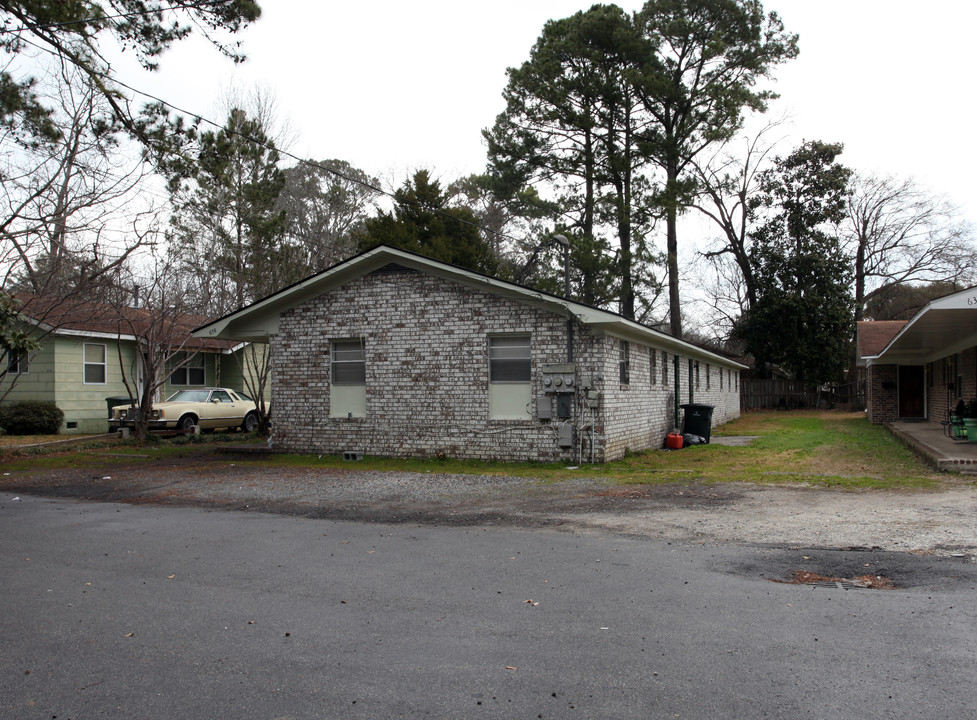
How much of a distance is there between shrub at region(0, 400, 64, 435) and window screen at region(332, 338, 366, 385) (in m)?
10.3

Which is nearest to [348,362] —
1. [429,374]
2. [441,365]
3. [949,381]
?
[429,374]

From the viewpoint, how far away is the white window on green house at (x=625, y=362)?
52.3 ft

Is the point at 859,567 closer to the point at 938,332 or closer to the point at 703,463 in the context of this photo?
the point at 703,463

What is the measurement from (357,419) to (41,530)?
26.9ft

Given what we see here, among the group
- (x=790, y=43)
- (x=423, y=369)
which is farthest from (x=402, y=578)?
(x=790, y=43)

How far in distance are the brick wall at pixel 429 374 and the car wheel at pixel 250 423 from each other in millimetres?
7784

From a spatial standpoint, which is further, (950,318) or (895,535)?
(950,318)

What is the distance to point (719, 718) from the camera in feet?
11.5

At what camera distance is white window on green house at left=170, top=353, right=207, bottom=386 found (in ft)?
86.0

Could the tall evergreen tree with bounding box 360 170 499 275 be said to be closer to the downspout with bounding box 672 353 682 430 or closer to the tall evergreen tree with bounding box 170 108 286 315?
the tall evergreen tree with bounding box 170 108 286 315

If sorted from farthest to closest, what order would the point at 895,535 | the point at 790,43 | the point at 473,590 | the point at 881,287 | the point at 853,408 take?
the point at 881,287 < the point at 853,408 < the point at 790,43 < the point at 895,535 < the point at 473,590

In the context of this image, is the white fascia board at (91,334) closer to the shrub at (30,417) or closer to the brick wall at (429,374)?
the shrub at (30,417)

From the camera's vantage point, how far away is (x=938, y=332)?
1756cm

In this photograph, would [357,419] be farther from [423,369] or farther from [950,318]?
[950,318]
